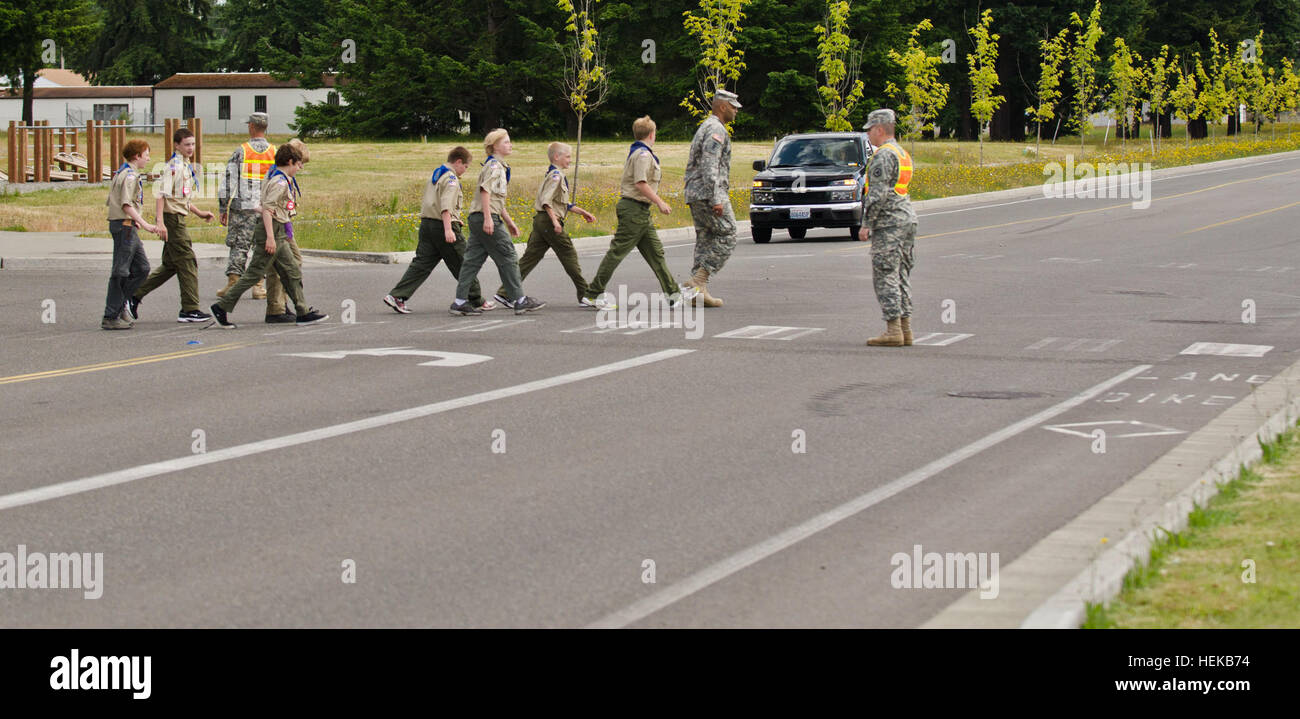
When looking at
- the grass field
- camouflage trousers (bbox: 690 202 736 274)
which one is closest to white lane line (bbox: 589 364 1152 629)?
camouflage trousers (bbox: 690 202 736 274)

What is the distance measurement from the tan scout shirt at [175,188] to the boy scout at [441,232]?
2.23 meters

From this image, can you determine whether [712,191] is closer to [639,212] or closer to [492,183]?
[639,212]

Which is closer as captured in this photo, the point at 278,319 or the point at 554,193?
the point at 278,319

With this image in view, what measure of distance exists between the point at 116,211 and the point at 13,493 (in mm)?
7428

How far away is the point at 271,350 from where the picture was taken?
13.9 metres

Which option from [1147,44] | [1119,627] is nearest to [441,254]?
[1119,627]

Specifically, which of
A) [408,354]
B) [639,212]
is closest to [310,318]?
[408,354]

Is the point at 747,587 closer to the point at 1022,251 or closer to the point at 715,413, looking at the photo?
the point at 715,413

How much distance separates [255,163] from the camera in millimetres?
16969

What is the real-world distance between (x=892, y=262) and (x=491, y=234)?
14.3 ft

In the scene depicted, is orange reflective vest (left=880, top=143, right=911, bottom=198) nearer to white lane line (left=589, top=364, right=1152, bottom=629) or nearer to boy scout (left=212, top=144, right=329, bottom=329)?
white lane line (left=589, top=364, right=1152, bottom=629)

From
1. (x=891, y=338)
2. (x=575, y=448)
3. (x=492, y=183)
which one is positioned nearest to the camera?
(x=575, y=448)

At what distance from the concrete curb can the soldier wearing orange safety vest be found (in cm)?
1060

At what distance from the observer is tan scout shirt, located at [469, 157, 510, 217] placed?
16047mm
